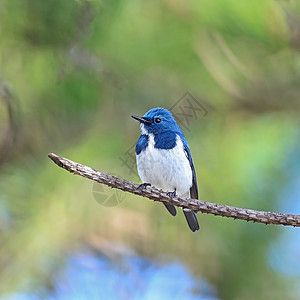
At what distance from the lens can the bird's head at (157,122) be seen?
79.1 inches

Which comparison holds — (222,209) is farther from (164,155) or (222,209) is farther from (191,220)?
(164,155)

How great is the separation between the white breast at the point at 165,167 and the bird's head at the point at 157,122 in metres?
0.04

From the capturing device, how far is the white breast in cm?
212

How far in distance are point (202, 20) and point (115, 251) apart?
2.63 feet

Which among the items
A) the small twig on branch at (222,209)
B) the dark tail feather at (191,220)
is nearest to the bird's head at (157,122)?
the dark tail feather at (191,220)

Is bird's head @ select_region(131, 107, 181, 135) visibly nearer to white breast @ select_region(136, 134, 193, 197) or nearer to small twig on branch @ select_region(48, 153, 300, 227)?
white breast @ select_region(136, 134, 193, 197)

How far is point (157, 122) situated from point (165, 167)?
0.20m

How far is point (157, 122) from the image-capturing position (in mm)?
2115

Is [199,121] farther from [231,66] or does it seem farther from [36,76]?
[36,76]

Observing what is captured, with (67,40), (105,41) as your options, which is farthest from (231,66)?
(67,40)

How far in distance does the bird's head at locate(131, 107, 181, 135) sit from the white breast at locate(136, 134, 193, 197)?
0.04 metres

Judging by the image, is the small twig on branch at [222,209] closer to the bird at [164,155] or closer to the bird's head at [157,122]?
the bird's head at [157,122]

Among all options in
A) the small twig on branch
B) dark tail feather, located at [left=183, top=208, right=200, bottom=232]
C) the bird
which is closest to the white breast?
the bird

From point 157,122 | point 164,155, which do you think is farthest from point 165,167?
point 157,122
